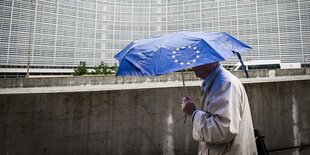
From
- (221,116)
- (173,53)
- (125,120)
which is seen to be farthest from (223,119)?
(125,120)

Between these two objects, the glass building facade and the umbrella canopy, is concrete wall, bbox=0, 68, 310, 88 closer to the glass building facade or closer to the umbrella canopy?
the umbrella canopy

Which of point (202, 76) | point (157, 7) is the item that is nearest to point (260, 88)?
point (202, 76)

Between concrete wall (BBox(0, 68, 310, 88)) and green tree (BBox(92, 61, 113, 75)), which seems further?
green tree (BBox(92, 61, 113, 75))

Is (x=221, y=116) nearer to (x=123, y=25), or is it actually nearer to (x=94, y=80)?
(x=94, y=80)

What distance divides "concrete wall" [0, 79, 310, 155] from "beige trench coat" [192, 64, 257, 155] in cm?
179

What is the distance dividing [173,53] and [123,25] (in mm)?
87638

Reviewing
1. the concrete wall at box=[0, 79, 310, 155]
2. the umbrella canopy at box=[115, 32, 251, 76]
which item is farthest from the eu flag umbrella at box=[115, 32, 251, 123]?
the concrete wall at box=[0, 79, 310, 155]

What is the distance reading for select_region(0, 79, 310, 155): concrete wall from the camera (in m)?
2.92

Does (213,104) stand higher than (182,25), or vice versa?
(182,25)

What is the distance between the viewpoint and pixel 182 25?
8275cm

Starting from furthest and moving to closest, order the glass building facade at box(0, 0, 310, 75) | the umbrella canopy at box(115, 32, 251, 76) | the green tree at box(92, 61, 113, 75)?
the glass building facade at box(0, 0, 310, 75) → the green tree at box(92, 61, 113, 75) → the umbrella canopy at box(115, 32, 251, 76)

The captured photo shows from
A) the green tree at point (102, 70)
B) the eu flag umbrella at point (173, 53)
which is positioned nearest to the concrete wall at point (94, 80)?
the eu flag umbrella at point (173, 53)

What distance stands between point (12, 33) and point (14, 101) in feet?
271

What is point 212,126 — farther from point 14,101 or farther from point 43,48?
point 43,48
